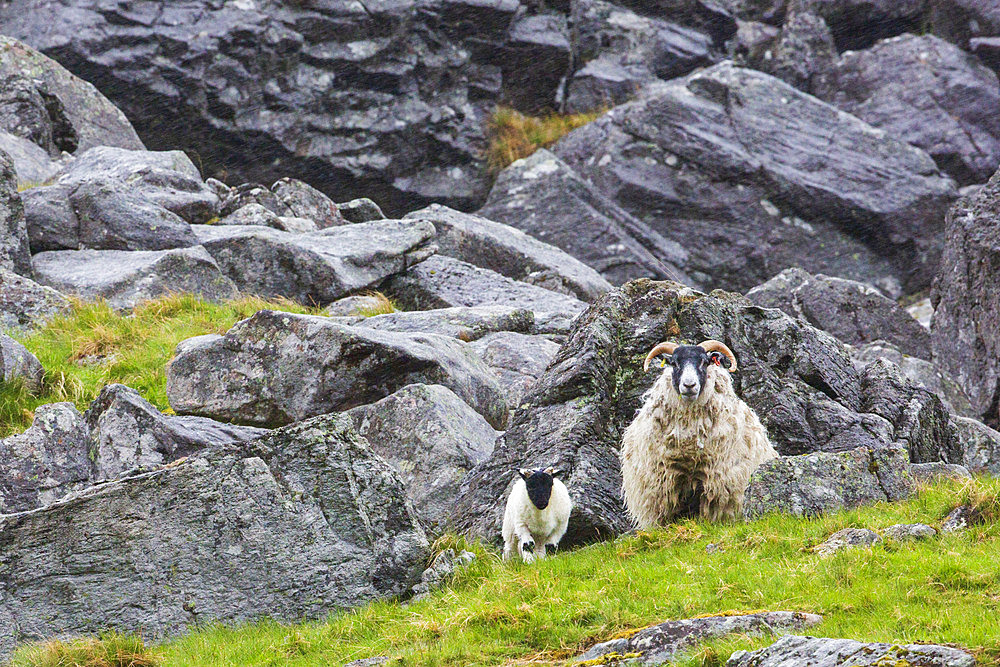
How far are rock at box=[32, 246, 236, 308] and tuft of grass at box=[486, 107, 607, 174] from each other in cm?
1791

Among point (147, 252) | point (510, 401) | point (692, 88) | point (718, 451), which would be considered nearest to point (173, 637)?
point (718, 451)

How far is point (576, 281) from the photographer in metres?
27.4

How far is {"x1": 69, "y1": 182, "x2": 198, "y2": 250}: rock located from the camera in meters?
24.9

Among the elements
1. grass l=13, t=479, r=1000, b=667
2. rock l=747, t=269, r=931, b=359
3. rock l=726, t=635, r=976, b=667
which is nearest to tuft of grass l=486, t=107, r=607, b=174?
rock l=747, t=269, r=931, b=359

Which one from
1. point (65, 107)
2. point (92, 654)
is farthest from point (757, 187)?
point (92, 654)

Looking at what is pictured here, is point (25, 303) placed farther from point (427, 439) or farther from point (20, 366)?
point (427, 439)

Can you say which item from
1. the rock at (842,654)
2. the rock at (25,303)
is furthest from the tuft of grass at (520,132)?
the rock at (842,654)

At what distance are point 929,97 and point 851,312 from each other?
804 inches

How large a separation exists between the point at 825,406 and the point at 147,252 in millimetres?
15887

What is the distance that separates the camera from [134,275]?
22828 millimetres

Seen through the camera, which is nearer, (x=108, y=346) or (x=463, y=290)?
(x=108, y=346)

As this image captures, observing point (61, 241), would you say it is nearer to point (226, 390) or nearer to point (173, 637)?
point (226, 390)

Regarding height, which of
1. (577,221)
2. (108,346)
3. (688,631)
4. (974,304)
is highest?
(577,221)

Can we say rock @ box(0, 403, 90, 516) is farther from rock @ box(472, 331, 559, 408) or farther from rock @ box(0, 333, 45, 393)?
rock @ box(472, 331, 559, 408)
